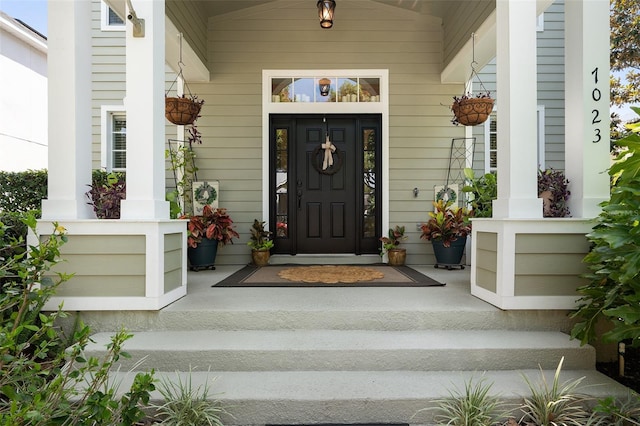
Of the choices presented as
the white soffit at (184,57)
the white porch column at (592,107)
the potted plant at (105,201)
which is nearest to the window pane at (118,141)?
the white soffit at (184,57)

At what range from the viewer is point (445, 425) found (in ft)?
6.41

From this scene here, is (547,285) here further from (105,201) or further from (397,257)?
(105,201)

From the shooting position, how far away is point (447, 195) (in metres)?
5.26

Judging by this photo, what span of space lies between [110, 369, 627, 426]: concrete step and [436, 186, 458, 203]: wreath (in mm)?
3073

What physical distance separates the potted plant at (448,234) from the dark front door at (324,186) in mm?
811

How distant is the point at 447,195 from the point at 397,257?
1.08 m

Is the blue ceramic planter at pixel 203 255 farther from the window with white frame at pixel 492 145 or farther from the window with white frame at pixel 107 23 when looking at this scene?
the window with white frame at pixel 492 145

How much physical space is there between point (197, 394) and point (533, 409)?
67.7 inches

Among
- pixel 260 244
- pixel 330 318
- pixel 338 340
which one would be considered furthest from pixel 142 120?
pixel 260 244

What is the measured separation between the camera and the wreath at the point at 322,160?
17.7 ft

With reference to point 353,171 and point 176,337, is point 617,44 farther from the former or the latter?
point 176,337

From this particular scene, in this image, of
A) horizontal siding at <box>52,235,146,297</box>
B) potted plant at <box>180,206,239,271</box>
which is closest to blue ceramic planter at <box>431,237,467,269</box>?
potted plant at <box>180,206,239,271</box>

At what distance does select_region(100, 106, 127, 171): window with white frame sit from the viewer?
212 inches

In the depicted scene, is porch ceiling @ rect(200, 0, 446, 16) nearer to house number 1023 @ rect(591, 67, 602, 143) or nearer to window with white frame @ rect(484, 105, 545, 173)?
window with white frame @ rect(484, 105, 545, 173)
